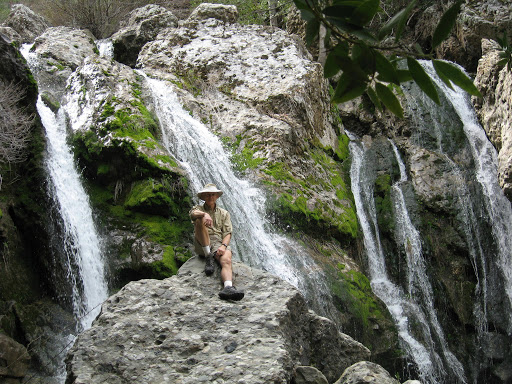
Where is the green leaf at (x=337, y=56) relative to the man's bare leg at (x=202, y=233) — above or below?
above

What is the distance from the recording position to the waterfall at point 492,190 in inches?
377

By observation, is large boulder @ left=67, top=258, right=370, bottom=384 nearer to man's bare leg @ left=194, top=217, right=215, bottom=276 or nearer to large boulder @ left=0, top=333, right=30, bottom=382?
man's bare leg @ left=194, top=217, right=215, bottom=276

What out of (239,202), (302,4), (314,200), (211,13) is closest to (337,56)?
(302,4)

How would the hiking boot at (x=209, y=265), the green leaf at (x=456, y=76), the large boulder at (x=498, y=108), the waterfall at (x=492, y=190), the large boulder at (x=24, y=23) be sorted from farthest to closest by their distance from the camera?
the large boulder at (x=24, y=23) → the large boulder at (x=498, y=108) → the waterfall at (x=492, y=190) → the hiking boot at (x=209, y=265) → the green leaf at (x=456, y=76)

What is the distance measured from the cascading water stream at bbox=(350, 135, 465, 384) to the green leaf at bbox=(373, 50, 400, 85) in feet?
23.9

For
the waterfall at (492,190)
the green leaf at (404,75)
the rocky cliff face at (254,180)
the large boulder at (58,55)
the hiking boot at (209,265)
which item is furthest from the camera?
the large boulder at (58,55)

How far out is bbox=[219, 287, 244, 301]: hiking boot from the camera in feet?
15.5

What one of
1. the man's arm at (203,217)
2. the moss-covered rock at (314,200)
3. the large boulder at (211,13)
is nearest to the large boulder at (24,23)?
the large boulder at (211,13)

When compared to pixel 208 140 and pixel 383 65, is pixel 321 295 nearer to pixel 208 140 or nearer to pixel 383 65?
pixel 208 140

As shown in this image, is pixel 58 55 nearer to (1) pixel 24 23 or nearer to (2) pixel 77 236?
(1) pixel 24 23

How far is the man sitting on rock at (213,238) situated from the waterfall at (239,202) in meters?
1.55

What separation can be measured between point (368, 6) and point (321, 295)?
20.2 feet

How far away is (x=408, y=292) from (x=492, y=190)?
321 cm

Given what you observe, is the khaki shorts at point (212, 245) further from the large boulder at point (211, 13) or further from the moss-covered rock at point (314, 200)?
the large boulder at point (211, 13)
